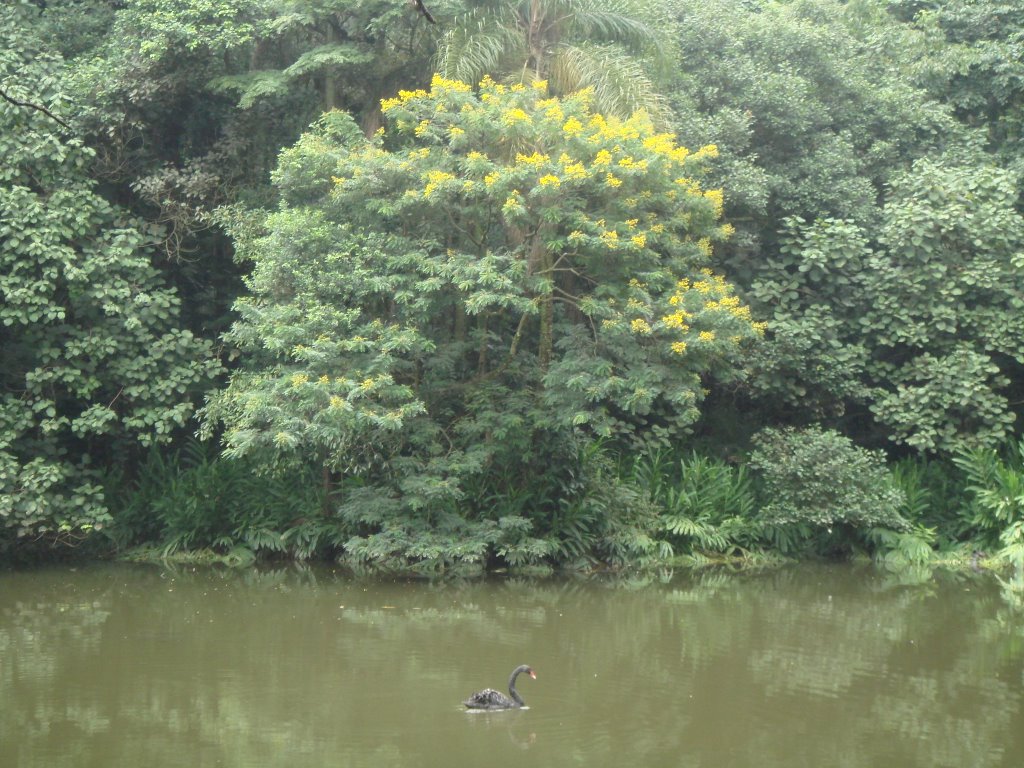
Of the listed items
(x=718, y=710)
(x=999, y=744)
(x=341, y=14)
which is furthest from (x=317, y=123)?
(x=999, y=744)

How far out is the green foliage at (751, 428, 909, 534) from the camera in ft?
44.6

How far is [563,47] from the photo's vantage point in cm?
1356

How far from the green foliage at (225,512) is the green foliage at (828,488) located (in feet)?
17.2

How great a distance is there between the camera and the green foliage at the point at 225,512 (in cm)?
1345

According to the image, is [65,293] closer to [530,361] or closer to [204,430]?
[204,430]

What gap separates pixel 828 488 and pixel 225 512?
280 inches

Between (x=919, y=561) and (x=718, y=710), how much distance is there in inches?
265

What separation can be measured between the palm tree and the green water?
5.59m

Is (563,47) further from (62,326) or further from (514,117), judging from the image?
(62,326)

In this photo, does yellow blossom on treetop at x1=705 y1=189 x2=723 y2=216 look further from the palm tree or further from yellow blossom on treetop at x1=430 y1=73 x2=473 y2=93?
yellow blossom on treetop at x1=430 y1=73 x2=473 y2=93

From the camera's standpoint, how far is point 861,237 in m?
15.1

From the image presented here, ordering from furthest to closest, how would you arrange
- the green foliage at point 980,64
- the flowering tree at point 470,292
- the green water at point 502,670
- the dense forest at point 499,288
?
1. the green foliage at point 980,64
2. the dense forest at point 499,288
3. the flowering tree at point 470,292
4. the green water at point 502,670

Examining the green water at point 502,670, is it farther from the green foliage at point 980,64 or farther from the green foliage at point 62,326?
the green foliage at point 980,64

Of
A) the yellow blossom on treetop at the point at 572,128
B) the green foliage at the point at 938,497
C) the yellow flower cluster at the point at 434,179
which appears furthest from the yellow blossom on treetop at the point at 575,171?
the green foliage at the point at 938,497
